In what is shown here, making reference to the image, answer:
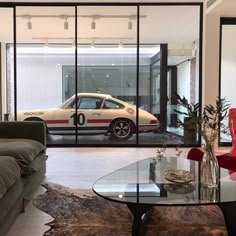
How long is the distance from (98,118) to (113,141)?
618mm

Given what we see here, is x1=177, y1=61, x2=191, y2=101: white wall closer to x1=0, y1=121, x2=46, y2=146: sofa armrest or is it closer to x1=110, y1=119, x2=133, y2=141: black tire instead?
x1=110, y1=119, x2=133, y2=141: black tire

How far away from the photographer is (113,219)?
3.24 m

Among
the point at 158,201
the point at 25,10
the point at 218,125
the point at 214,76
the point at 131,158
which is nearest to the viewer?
the point at 158,201

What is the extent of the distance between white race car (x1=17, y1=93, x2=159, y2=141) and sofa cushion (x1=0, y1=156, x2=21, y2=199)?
5118mm

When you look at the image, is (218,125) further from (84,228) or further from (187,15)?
(187,15)

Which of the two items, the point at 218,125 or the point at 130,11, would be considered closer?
the point at 218,125

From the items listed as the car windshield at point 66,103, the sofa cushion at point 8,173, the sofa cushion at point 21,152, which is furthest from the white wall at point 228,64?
the sofa cushion at point 8,173

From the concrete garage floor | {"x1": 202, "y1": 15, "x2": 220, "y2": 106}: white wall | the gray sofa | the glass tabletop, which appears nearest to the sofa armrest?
the gray sofa

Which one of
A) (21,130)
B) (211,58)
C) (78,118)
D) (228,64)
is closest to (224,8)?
(211,58)

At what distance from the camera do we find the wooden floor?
3.16 m

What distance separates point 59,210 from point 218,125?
5.58 ft

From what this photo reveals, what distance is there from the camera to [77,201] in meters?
3.82

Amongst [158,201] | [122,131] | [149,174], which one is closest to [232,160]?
[149,174]

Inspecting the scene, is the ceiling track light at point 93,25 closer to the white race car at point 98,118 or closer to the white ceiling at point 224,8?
the white race car at point 98,118
